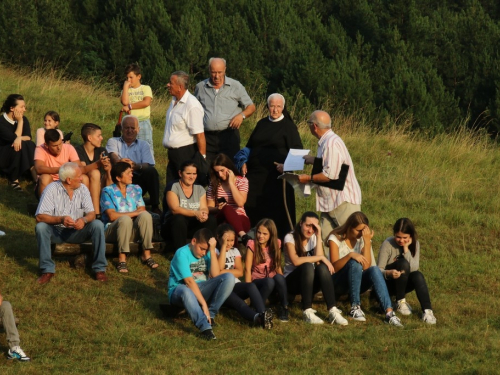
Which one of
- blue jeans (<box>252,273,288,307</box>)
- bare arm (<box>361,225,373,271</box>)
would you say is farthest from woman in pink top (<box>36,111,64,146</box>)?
bare arm (<box>361,225,373,271</box>)

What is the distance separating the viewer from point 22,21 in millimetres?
25938

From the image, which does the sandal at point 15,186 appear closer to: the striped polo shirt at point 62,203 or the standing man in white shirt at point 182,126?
the standing man in white shirt at point 182,126

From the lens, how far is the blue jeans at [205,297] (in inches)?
309

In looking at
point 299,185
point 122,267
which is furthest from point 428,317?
point 122,267

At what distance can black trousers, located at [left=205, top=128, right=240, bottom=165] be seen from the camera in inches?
445

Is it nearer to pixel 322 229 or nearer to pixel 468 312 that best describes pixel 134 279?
pixel 322 229

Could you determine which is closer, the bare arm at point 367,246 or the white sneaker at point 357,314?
the white sneaker at point 357,314

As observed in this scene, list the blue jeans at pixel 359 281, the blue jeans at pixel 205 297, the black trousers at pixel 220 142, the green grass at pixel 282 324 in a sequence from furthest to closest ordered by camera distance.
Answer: the black trousers at pixel 220 142 < the blue jeans at pixel 359 281 < the blue jeans at pixel 205 297 < the green grass at pixel 282 324

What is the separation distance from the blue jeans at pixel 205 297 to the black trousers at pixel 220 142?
3326 millimetres

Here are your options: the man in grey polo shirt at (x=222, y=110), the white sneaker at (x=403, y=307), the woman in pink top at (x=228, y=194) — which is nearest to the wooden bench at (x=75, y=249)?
the woman in pink top at (x=228, y=194)

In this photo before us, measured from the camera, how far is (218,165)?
32.4 ft

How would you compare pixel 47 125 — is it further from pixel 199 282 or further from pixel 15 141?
pixel 199 282

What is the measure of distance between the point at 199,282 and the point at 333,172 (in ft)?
5.57

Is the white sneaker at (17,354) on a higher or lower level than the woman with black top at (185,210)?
lower
